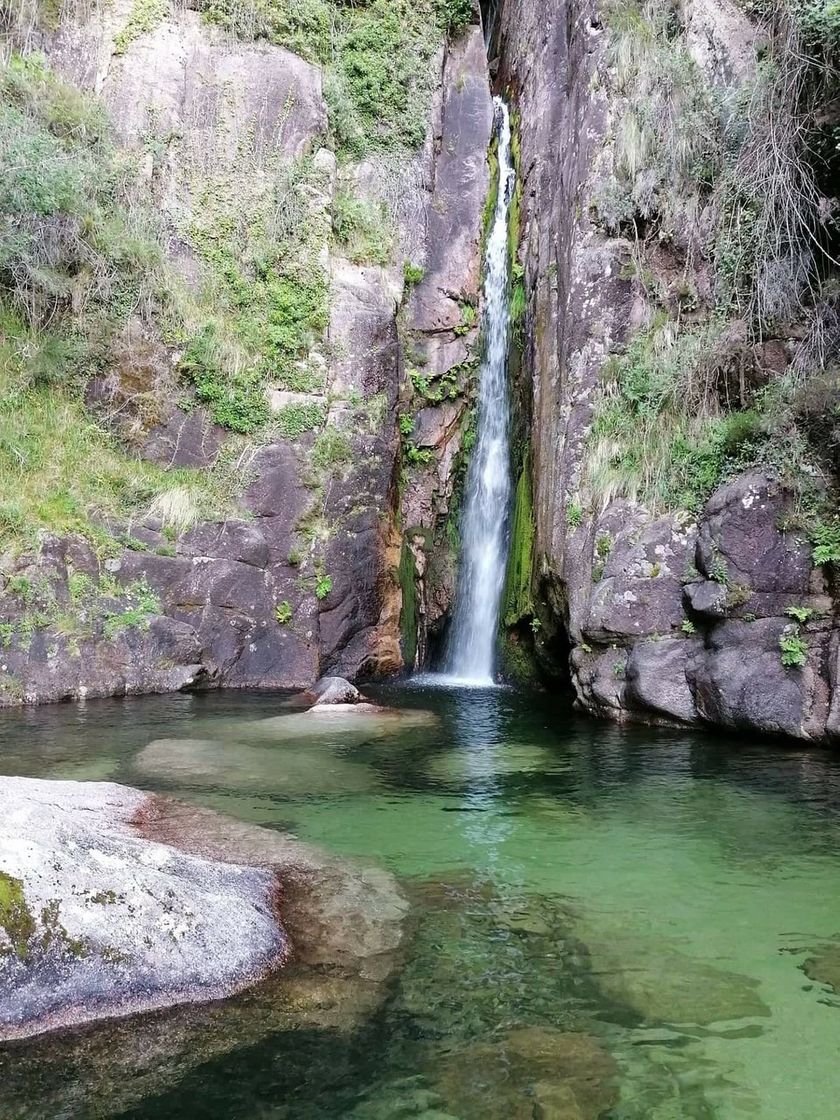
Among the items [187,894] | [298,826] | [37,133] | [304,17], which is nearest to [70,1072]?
[187,894]

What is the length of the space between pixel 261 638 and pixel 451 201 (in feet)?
34.6

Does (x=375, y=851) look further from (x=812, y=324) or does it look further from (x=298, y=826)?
(x=812, y=324)

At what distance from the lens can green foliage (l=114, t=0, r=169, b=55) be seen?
16391 millimetres

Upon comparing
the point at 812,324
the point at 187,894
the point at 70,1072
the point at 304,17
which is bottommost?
the point at 70,1072

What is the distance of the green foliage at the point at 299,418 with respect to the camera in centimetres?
1423

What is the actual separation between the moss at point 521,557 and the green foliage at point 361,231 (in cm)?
532

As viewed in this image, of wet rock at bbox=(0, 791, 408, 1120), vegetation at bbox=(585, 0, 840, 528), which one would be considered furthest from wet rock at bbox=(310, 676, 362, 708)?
wet rock at bbox=(0, 791, 408, 1120)

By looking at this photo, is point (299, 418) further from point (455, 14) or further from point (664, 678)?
point (455, 14)

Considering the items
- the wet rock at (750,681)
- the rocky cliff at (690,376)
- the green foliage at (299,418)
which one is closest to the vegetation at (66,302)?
the green foliage at (299,418)

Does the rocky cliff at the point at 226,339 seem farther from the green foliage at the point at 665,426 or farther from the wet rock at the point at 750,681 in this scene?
the wet rock at the point at 750,681

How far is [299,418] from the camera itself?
1430cm

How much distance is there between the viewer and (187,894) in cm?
378

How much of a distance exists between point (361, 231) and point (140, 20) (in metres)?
6.09

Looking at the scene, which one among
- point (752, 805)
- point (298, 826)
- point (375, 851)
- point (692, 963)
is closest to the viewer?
point (692, 963)
